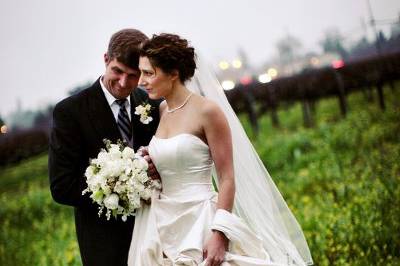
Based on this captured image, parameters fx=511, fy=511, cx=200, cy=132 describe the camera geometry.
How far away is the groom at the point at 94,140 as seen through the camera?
274 cm

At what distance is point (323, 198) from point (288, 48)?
700 inches

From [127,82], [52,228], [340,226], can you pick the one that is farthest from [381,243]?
[52,228]

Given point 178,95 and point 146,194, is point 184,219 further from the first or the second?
point 178,95

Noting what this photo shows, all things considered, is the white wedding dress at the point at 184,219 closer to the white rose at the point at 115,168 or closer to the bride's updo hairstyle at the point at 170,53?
the white rose at the point at 115,168

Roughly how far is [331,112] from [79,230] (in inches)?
558

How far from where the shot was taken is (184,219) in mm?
2578

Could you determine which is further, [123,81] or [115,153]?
[123,81]

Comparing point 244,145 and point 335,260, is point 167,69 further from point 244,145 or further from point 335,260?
point 335,260

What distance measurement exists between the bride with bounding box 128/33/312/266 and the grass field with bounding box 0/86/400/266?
2149 mm

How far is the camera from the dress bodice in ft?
8.30

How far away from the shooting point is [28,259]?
5703 millimetres

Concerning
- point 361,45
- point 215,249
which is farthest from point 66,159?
point 361,45

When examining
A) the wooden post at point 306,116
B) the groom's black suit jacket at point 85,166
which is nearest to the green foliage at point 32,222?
the groom's black suit jacket at point 85,166

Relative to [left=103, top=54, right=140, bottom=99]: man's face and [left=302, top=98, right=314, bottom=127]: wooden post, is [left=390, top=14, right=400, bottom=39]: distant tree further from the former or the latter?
[left=302, top=98, right=314, bottom=127]: wooden post
